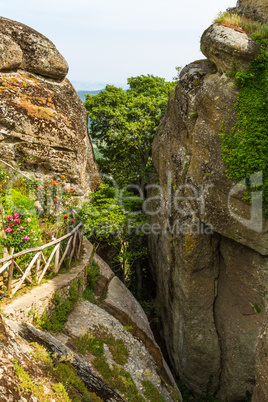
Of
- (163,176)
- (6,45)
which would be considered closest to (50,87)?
(6,45)

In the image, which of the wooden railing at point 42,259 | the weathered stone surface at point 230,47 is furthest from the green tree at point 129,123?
the wooden railing at point 42,259

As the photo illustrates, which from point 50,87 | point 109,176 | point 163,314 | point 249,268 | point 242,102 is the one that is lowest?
point 163,314

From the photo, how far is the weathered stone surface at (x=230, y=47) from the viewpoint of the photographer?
34.8 feet

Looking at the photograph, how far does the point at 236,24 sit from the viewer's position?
1130 cm

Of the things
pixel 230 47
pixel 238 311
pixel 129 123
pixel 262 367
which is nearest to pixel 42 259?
pixel 262 367

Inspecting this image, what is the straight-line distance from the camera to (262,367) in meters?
5.95

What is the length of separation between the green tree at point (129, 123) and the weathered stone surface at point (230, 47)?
278 inches

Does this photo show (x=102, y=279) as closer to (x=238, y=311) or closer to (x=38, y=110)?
(x=238, y=311)

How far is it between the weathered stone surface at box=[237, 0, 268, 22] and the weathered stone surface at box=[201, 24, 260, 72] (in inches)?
89.7

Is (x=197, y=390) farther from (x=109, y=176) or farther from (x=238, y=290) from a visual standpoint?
(x=109, y=176)

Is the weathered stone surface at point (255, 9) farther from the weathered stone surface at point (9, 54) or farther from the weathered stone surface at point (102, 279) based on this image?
the weathered stone surface at point (102, 279)

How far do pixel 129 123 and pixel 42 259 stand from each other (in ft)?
36.9

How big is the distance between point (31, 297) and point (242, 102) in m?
9.14

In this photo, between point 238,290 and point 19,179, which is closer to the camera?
point 19,179
